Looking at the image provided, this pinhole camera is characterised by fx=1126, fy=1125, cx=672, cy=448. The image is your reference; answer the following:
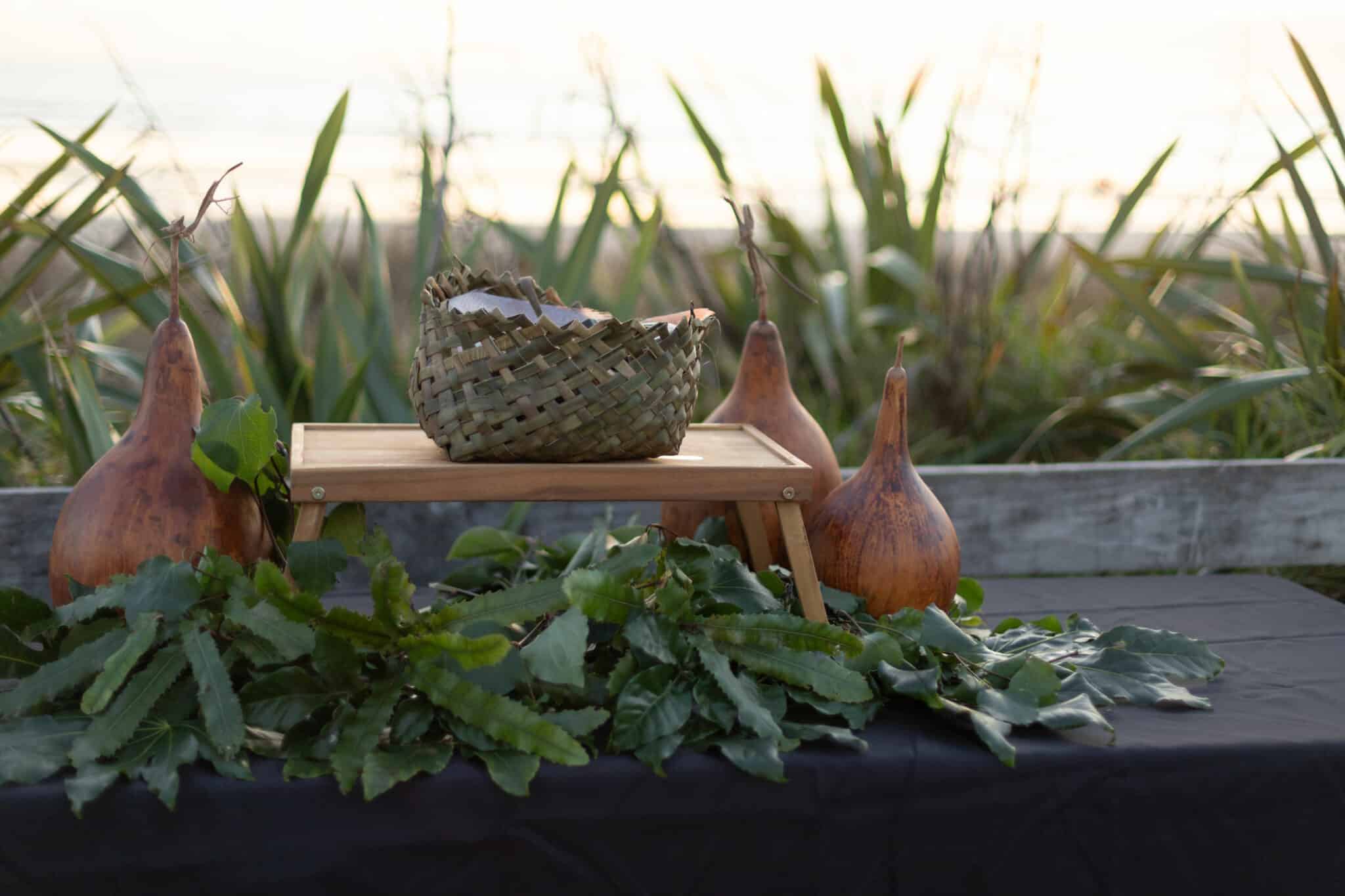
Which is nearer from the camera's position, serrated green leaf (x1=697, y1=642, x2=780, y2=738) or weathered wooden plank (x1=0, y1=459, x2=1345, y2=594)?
serrated green leaf (x1=697, y1=642, x2=780, y2=738)

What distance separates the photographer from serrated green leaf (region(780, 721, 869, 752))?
2.98 ft

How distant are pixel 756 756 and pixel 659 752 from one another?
8 cm

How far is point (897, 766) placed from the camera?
0.90m

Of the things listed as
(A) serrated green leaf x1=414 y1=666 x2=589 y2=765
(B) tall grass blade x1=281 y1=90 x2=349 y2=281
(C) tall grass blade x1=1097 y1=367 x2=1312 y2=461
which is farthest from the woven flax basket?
(C) tall grass blade x1=1097 y1=367 x2=1312 y2=461

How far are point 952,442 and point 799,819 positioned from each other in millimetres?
1573

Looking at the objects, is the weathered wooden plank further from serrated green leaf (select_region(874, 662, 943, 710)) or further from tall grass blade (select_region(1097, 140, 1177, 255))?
tall grass blade (select_region(1097, 140, 1177, 255))

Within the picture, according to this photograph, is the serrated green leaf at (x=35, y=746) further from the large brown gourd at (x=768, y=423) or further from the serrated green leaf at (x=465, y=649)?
the large brown gourd at (x=768, y=423)

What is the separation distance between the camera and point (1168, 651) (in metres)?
1.15

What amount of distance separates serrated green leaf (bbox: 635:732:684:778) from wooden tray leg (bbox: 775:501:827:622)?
23 centimetres

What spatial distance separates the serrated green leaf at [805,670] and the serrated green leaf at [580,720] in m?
0.14

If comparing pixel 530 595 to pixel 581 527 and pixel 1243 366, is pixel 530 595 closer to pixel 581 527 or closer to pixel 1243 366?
pixel 581 527

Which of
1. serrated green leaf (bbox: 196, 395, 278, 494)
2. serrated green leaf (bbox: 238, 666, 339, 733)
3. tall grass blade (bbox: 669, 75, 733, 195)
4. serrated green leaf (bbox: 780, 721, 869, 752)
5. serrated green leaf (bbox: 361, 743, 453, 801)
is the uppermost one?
tall grass blade (bbox: 669, 75, 733, 195)

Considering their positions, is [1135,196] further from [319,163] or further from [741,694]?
[741,694]

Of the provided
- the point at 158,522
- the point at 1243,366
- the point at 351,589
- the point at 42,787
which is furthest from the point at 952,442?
the point at 42,787
